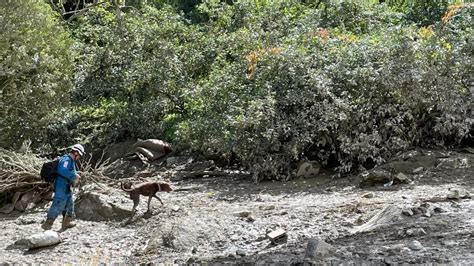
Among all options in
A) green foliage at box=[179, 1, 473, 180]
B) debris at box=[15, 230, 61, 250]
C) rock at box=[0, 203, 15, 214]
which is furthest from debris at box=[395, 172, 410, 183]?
rock at box=[0, 203, 15, 214]

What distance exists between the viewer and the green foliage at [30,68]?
10.8 metres

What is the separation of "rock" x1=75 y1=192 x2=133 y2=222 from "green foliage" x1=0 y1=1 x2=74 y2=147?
310 cm

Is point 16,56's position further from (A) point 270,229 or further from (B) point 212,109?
(A) point 270,229

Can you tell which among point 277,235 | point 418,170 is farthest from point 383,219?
point 418,170

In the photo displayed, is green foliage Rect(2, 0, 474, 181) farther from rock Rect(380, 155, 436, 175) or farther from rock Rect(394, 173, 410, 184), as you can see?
rock Rect(394, 173, 410, 184)

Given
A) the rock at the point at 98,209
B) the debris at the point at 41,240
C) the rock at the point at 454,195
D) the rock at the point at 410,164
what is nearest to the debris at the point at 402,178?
the rock at the point at 410,164

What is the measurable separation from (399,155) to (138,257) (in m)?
4.75

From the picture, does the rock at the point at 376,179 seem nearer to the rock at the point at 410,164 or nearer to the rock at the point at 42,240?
the rock at the point at 410,164

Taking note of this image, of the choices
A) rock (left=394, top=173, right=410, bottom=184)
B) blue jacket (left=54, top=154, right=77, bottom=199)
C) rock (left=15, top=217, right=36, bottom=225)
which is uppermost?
blue jacket (left=54, top=154, right=77, bottom=199)

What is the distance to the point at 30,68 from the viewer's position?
11305 mm

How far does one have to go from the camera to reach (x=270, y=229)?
724 cm

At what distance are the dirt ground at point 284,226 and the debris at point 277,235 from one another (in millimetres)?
43

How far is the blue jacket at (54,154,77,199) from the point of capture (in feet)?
26.4

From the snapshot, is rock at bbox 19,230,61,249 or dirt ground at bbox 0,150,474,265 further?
rock at bbox 19,230,61,249
